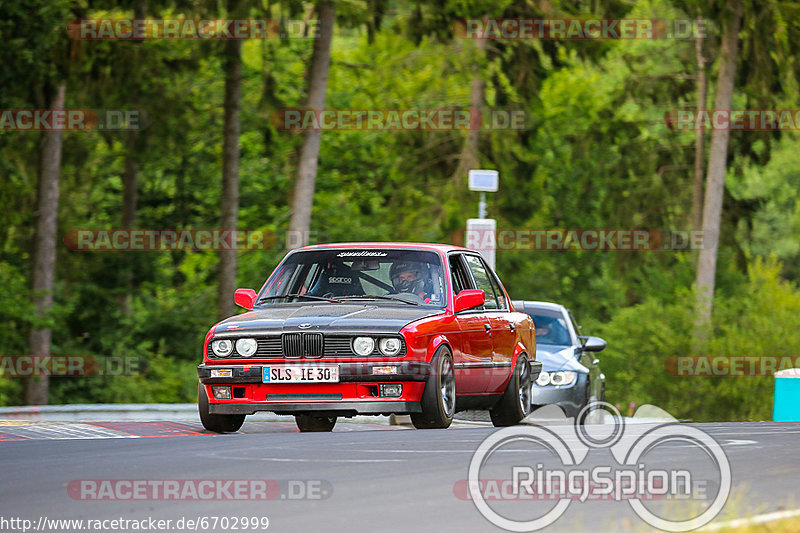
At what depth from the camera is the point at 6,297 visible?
103 feet

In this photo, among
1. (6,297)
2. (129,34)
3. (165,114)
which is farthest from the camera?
(165,114)

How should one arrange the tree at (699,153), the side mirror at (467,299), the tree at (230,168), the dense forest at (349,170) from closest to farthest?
1. the side mirror at (467,299)
2. the dense forest at (349,170)
3. the tree at (230,168)
4. the tree at (699,153)

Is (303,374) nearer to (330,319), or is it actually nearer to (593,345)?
(330,319)

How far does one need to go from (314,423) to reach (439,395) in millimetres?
2900

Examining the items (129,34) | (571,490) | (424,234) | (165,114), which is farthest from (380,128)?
(571,490)

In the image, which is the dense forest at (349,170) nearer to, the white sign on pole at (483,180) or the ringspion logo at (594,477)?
the white sign on pole at (483,180)

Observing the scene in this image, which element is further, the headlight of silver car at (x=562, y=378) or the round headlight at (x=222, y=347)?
the headlight of silver car at (x=562, y=378)

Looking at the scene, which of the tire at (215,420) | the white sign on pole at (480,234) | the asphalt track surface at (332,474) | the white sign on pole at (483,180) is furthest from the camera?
the white sign on pole at (483,180)

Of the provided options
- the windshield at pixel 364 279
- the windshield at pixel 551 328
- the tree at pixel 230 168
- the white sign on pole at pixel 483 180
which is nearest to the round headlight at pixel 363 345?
the windshield at pixel 364 279

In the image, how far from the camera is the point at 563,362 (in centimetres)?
1809

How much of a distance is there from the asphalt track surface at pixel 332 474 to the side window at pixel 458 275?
159cm

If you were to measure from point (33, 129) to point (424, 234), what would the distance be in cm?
1235

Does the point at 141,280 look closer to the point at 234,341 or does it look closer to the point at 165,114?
the point at 165,114

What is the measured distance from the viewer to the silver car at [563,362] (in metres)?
17.8
